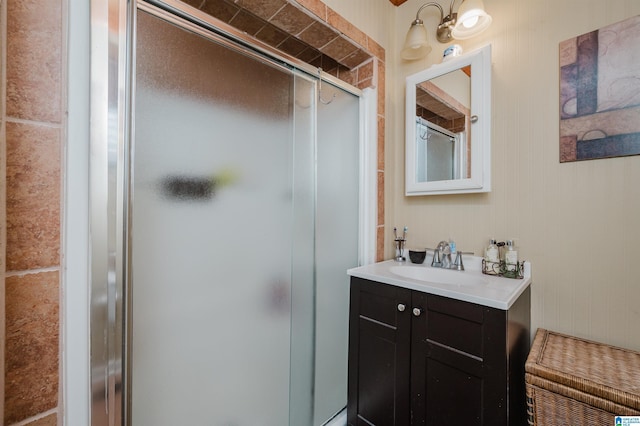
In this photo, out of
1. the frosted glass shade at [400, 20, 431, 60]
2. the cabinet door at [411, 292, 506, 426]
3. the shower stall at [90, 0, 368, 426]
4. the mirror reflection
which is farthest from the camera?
the frosted glass shade at [400, 20, 431, 60]

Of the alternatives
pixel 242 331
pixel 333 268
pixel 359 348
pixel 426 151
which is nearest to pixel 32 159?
pixel 242 331

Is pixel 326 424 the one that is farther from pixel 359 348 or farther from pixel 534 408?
pixel 534 408

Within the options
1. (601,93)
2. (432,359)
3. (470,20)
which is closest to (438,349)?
(432,359)

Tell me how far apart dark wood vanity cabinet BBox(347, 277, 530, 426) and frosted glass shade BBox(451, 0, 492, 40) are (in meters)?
1.31

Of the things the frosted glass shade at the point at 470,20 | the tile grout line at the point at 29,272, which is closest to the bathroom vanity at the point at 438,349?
the tile grout line at the point at 29,272

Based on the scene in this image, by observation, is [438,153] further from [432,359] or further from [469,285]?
[432,359]

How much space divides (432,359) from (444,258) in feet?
1.94

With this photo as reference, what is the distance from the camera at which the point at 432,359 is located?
1055 mm

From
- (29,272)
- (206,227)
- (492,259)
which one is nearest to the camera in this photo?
(29,272)

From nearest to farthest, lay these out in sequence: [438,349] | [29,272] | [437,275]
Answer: [29,272]
[438,349]
[437,275]

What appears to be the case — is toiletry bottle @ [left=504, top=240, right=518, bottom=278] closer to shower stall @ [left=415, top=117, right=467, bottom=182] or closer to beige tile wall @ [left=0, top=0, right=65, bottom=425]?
shower stall @ [left=415, top=117, right=467, bottom=182]

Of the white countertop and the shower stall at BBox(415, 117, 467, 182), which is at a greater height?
the shower stall at BBox(415, 117, 467, 182)

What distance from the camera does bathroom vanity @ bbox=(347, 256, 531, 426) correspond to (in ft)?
3.01

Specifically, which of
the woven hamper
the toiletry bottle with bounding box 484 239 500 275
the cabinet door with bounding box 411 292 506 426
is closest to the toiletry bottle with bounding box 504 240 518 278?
the toiletry bottle with bounding box 484 239 500 275
